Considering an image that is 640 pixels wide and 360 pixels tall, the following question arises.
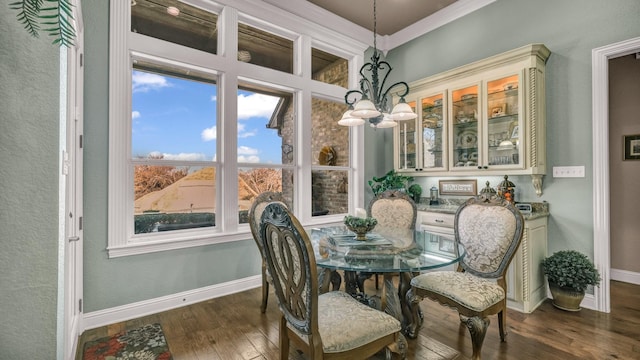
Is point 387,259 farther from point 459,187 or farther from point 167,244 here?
point 459,187

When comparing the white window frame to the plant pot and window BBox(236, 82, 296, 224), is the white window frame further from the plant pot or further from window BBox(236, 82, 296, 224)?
the plant pot

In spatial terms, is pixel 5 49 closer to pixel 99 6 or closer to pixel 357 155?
pixel 99 6

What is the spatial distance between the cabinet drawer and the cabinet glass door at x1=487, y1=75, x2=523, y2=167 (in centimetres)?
73

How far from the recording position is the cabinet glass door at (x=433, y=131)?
3658mm

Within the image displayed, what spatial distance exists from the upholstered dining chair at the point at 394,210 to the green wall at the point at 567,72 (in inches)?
46.8

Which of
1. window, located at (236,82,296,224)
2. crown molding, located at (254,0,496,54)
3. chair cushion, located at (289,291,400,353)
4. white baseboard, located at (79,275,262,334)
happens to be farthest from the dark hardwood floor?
crown molding, located at (254,0,496,54)

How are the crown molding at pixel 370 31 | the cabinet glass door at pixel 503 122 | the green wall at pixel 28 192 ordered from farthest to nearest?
the crown molding at pixel 370 31
the cabinet glass door at pixel 503 122
the green wall at pixel 28 192

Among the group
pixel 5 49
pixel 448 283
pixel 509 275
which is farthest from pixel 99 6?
pixel 509 275

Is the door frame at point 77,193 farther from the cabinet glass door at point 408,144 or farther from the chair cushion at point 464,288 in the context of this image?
the cabinet glass door at point 408,144

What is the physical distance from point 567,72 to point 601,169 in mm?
994

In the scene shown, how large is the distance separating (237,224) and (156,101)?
1470mm

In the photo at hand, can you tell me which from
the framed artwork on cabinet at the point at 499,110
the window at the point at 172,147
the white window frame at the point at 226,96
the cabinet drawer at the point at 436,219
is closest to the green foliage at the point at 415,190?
the cabinet drawer at the point at 436,219

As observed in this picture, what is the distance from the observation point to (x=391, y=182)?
3953 mm

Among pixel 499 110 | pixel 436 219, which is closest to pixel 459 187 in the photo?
pixel 436 219
